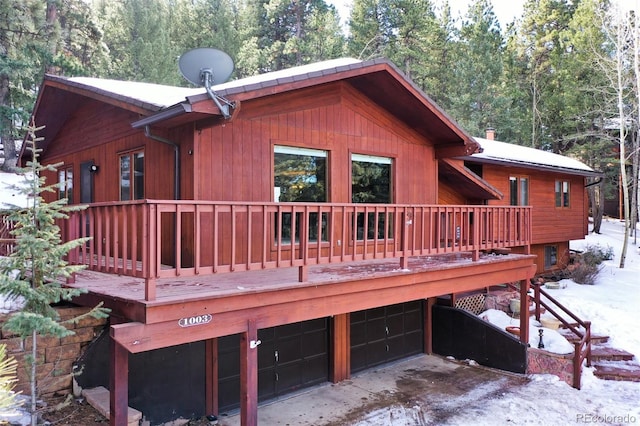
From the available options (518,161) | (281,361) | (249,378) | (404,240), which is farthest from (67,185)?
(518,161)

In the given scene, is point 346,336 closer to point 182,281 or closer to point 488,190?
point 182,281

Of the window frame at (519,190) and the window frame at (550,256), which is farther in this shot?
the window frame at (550,256)

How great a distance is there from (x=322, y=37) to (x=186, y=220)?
69.7 ft

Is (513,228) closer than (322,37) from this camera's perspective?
Yes

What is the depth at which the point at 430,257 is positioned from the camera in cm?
865

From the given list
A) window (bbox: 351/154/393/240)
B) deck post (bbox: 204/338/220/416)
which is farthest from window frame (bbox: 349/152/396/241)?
deck post (bbox: 204/338/220/416)

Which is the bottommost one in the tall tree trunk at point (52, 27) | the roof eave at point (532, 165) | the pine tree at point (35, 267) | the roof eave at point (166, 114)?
the pine tree at point (35, 267)

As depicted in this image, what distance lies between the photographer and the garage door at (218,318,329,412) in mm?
7094

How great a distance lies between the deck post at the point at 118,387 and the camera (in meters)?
4.31

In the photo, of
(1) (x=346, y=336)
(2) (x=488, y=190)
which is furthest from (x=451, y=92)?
(1) (x=346, y=336)

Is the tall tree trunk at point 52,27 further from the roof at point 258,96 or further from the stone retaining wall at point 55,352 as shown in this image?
the stone retaining wall at point 55,352

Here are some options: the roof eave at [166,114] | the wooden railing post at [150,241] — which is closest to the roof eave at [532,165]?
the roof eave at [166,114]

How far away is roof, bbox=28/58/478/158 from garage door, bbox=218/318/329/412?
3478 millimetres

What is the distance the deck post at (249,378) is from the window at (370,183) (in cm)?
387
